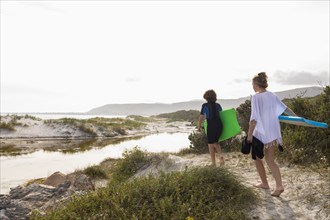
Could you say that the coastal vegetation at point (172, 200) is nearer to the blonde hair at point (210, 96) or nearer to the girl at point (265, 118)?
the girl at point (265, 118)

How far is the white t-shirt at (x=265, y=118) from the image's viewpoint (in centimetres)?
610

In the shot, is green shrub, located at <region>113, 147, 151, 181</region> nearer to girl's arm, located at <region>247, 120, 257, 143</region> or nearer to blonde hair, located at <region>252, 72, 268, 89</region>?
girl's arm, located at <region>247, 120, 257, 143</region>

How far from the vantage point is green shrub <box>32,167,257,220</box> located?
17.3 feet

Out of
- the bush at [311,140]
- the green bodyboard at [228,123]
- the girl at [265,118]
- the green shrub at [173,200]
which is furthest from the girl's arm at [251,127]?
the bush at [311,140]

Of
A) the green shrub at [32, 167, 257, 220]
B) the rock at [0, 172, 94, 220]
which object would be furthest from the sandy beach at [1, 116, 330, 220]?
the rock at [0, 172, 94, 220]

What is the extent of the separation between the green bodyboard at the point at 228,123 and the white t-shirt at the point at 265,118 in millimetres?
2793

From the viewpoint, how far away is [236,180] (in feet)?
20.8

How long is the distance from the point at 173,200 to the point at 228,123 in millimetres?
4006

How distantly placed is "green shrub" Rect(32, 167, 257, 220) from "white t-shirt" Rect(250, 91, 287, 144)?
112 cm

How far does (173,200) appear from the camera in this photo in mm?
5820

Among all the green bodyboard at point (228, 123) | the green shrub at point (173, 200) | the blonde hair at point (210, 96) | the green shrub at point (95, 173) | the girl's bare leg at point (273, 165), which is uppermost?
the blonde hair at point (210, 96)

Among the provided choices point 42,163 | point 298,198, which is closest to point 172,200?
point 298,198

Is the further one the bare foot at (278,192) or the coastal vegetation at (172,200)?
the bare foot at (278,192)

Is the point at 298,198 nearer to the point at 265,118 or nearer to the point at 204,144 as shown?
the point at 265,118
